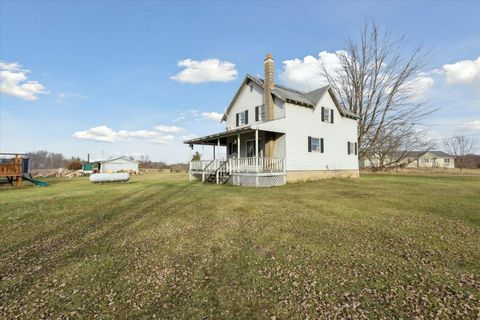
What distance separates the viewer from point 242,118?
66.2 ft

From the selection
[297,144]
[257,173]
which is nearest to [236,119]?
[297,144]

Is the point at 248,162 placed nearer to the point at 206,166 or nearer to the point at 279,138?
the point at 279,138

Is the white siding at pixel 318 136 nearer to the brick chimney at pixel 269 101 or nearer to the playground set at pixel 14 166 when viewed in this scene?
the brick chimney at pixel 269 101

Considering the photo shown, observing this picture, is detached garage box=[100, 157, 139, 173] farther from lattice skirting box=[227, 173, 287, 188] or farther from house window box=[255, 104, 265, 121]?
lattice skirting box=[227, 173, 287, 188]

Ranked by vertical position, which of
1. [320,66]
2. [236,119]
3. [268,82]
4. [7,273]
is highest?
[320,66]

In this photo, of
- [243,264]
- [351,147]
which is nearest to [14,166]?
[243,264]

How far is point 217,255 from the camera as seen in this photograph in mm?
4355

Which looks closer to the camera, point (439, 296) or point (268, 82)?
point (439, 296)

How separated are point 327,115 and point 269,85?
596 cm

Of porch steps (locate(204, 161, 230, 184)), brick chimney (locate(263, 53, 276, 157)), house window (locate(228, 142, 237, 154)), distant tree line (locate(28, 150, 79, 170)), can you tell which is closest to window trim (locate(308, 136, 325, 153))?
brick chimney (locate(263, 53, 276, 157))

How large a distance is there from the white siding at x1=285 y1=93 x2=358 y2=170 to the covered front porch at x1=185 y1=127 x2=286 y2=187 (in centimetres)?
99

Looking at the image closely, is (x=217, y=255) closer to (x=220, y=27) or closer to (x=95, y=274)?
(x=95, y=274)

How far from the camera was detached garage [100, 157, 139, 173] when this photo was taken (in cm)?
4552

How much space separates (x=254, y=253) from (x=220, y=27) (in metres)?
17.9
